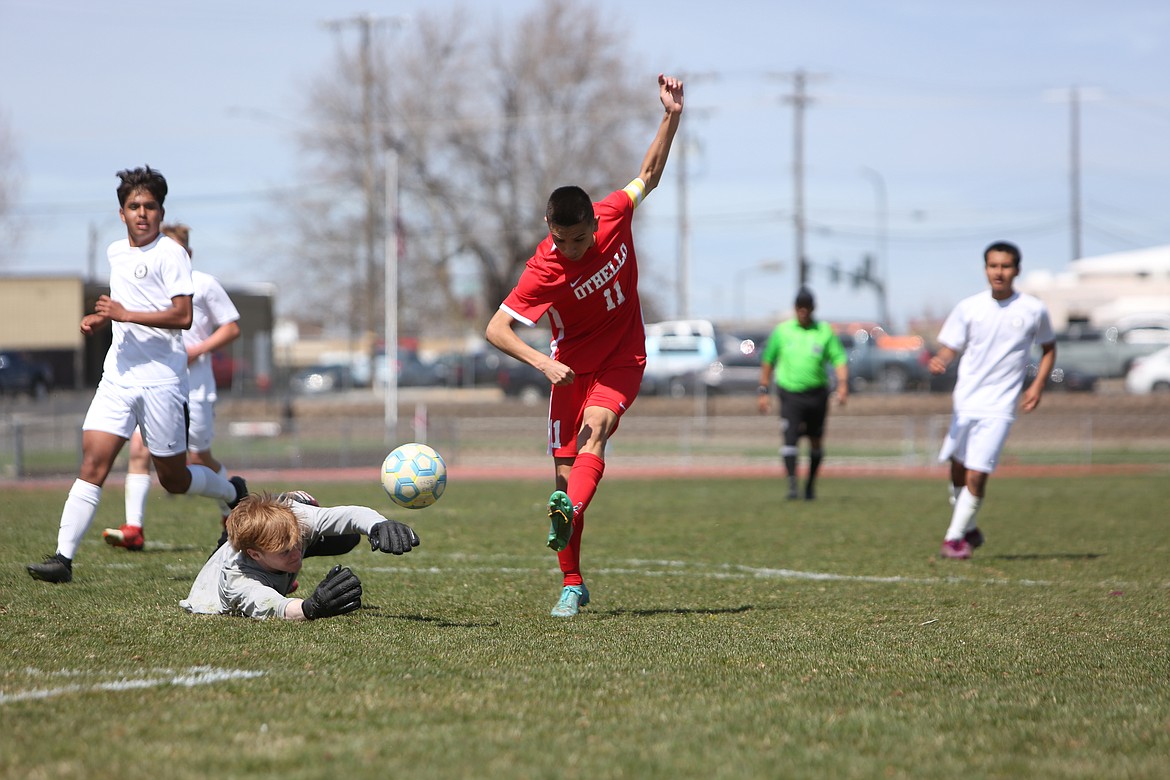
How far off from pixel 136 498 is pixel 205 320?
1384mm

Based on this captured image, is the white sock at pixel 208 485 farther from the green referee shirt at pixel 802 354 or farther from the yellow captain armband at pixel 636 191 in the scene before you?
the green referee shirt at pixel 802 354

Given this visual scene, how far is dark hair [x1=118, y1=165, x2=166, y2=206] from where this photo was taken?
702 cm

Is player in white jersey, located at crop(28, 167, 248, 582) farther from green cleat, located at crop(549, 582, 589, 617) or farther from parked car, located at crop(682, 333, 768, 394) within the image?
parked car, located at crop(682, 333, 768, 394)

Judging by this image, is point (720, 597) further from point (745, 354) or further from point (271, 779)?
point (745, 354)

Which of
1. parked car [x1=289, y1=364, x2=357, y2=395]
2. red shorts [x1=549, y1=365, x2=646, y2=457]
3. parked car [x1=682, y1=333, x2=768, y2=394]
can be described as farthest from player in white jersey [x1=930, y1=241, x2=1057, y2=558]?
parked car [x1=289, y1=364, x2=357, y2=395]

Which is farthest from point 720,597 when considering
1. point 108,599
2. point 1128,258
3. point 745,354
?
point 1128,258

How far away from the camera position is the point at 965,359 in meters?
9.41

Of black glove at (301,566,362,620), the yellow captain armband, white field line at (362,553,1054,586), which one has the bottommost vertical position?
white field line at (362,553,1054,586)

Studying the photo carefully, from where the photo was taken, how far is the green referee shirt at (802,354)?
1432 cm

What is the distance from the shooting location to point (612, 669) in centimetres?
500

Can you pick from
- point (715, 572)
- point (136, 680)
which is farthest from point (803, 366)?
point (136, 680)

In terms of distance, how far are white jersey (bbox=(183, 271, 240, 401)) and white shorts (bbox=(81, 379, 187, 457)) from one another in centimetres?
187

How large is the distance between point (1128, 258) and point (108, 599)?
8240cm

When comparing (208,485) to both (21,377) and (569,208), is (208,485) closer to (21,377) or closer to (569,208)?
(569,208)
